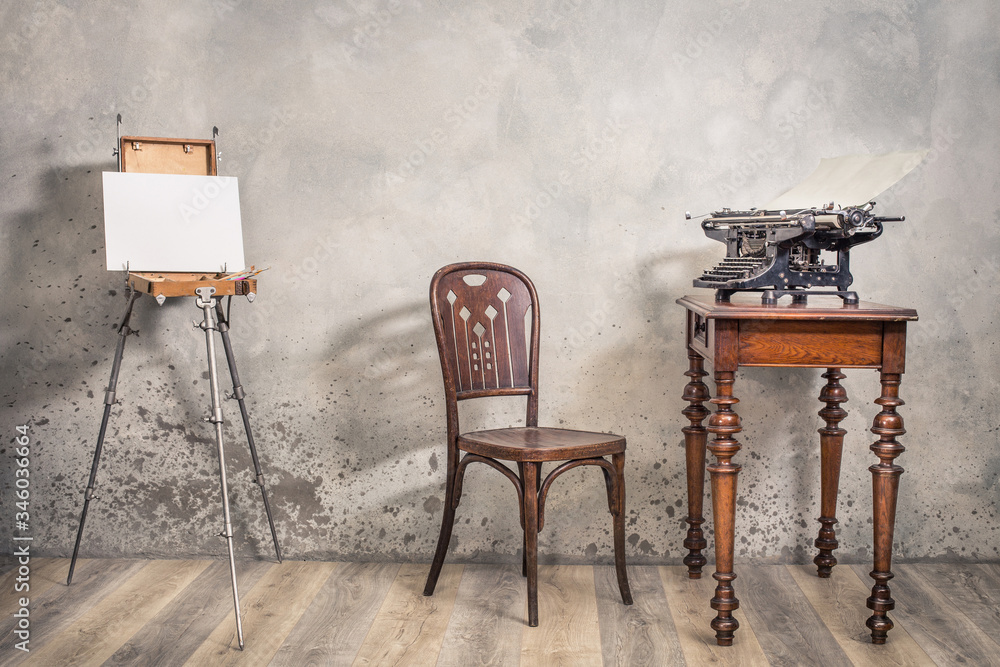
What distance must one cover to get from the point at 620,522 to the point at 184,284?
150 cm

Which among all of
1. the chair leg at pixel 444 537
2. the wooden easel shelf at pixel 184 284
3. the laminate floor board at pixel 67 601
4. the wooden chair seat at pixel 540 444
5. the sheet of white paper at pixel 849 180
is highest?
the sheet of white paper at pixel 849 180

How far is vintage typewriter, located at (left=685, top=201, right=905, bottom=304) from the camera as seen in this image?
228 centimetres

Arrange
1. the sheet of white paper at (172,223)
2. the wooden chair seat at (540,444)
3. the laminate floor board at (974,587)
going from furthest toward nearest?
the sheet of white paper at (172,223) → the laminate floor board at (974,587) → the wooden chair seat at (540,444)

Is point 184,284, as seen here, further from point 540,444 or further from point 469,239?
point 540,444

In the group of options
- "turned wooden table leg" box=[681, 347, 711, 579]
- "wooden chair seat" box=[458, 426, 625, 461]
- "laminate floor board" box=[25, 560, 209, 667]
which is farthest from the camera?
"turned wooden table leg" box=[681, 347, 711, 579]

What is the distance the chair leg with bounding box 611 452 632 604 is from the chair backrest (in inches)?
14.5

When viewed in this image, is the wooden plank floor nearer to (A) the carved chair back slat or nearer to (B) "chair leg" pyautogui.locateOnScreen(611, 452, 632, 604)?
(B) "chair leg" pyautogui.locateOnScreen(611, 452, 632, 604)

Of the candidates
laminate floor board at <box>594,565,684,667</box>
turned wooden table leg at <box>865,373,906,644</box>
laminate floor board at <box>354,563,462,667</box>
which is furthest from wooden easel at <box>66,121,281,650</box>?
turned wooden table leg at <box>865,373,906,644</box>

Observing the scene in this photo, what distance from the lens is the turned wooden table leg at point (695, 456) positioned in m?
2.71

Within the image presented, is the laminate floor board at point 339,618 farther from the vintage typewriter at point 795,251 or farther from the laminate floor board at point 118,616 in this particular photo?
the vintage typewriter at point 795,251

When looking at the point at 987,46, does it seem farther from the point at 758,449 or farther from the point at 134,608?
the point at 134,608

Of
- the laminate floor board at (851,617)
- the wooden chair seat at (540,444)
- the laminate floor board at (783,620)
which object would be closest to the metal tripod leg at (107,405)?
the wooden chair seat at (540,444)

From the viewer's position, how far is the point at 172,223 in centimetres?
257

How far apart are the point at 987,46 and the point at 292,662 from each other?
2.95 metres
